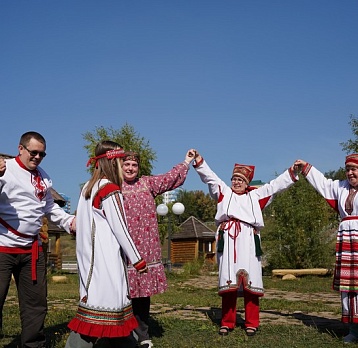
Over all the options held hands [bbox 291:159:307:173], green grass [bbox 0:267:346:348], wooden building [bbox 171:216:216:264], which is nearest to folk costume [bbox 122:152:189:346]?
green grass [bbox 0:267:346:348]

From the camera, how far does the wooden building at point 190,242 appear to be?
36469 millimetres

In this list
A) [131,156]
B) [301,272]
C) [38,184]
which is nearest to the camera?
[38,184]

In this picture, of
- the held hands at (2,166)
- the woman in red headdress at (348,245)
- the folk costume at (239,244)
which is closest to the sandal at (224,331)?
the folk costume at (239,244)

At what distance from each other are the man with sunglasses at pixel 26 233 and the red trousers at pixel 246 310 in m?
2.00

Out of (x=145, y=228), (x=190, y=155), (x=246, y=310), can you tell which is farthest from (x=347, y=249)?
(x=145, y=228)

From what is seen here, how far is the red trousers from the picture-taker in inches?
217

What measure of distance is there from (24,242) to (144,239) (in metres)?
1.13

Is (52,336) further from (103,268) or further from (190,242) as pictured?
(190,242)

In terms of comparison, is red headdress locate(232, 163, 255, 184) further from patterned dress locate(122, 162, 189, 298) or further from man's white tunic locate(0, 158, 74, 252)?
man's white tunic locate(0, 158, 74, 252)

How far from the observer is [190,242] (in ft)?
121

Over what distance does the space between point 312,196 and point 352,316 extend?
14358 mm

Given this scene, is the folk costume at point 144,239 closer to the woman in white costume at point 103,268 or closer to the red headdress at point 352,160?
the woman in white costume at point 103,268

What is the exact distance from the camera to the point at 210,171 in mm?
5887

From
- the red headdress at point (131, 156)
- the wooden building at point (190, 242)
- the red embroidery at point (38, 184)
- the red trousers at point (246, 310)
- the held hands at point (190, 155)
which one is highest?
the held hands at point (190, 155)
